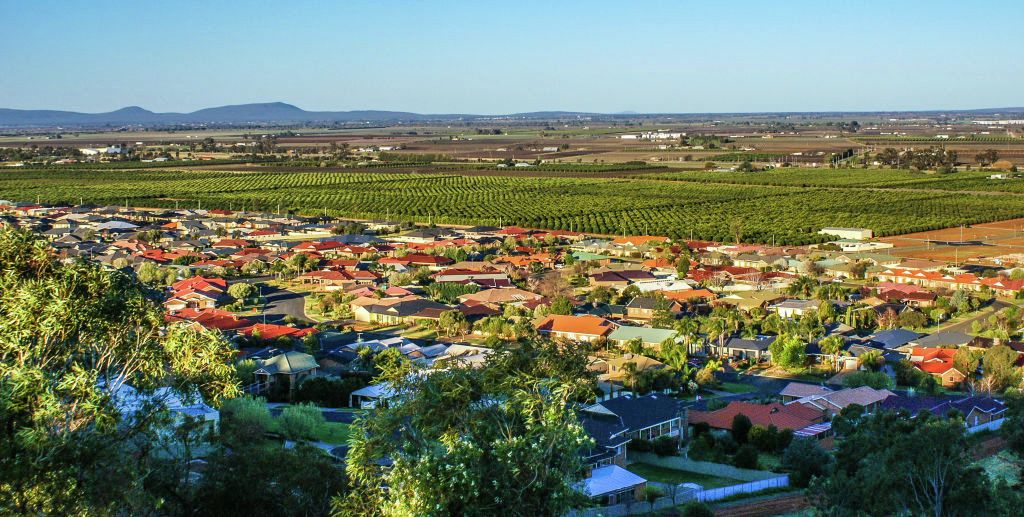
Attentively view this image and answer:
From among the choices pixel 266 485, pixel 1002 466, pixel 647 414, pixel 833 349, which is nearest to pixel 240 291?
pixel 647 414

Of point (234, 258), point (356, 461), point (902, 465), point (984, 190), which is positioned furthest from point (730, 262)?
point (984, 190)

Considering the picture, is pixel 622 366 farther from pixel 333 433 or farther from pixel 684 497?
pixel 684 497

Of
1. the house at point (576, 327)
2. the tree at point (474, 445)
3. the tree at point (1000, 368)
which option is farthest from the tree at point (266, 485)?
the tree at point (1000, 368)

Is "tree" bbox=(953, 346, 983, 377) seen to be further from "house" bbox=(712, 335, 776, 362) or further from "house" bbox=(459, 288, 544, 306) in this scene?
"house" bbox=(459, 288, 544, 306)

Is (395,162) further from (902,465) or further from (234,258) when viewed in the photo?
(902,465)

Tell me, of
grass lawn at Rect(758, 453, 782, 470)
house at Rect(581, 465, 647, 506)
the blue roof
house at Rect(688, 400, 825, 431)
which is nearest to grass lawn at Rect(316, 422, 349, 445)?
house at Rect(581, 465, 647, 506)

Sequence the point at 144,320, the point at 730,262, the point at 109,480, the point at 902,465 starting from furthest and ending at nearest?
the point at 730,262
the point at 902,465
the point at 144,320
the point at 109,480
